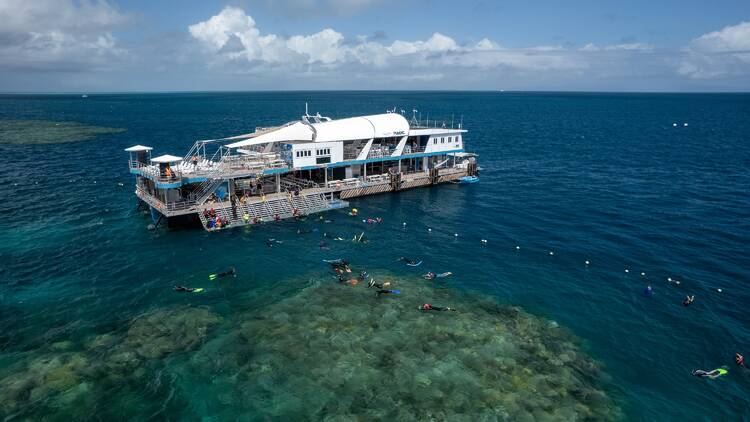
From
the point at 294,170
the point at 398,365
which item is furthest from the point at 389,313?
the point at 294,170

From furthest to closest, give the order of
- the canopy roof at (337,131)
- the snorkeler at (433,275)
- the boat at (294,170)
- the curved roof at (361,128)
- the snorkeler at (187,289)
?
the curved roof at (361,128) → the canopy roof at (337,131) → the boat at (294,170) → the snorkeler at (433,275) → the snorkeler at (187,289)

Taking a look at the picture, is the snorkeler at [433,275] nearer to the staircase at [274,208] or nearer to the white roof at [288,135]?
the staircase at [274,208]

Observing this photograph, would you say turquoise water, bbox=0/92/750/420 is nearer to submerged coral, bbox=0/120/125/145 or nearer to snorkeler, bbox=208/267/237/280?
snorkeler, bbox=208/267/237/280

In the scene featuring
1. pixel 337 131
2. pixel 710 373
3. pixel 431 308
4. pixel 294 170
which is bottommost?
pixel 710 373

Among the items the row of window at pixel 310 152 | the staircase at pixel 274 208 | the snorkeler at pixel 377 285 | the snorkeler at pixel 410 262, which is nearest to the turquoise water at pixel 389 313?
the snorkeler at pixel 377 285

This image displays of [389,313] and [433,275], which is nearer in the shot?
[389,313]

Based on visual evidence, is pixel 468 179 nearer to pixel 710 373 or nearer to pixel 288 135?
pixel 288 135
